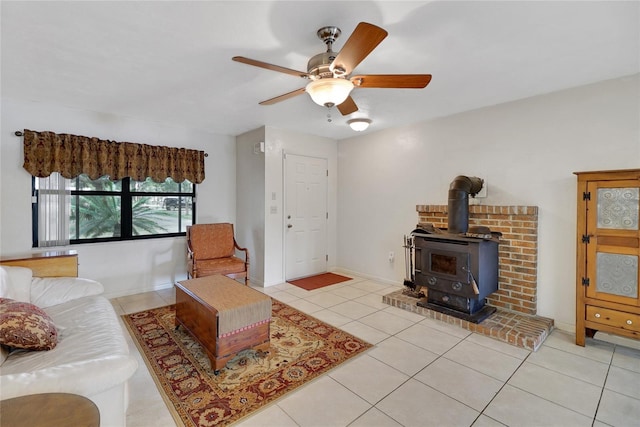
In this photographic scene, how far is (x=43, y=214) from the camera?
10.9 ft

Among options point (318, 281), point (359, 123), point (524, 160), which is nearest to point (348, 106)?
point (359, 123)

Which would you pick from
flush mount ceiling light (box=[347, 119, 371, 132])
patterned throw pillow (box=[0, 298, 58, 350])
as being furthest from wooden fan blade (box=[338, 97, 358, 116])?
patterned throw pillow (box=[0, 298, 58, 350])

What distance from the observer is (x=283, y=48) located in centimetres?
208

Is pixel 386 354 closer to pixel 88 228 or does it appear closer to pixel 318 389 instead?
pixel 318 389

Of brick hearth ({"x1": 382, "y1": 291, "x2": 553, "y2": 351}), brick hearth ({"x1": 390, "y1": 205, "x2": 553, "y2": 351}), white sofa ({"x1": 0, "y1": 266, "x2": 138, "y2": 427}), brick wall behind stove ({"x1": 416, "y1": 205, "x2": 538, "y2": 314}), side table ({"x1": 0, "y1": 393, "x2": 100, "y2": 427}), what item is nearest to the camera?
side table ({"x1": 0, "y1": 393, "x2": 100, "y2": 427})

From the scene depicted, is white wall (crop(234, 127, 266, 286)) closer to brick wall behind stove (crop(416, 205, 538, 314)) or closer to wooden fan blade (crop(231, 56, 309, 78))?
wooden fan blade (crop(231, 56, 309, 78))

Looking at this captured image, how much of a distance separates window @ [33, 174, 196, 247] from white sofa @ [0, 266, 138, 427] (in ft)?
4.06

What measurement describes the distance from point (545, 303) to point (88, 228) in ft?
17.6

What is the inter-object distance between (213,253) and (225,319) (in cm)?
212

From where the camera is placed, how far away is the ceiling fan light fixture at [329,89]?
73.6 inches

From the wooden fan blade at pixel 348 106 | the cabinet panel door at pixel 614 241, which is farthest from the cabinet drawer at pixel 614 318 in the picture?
the wooden fan blade at pixel 348 106

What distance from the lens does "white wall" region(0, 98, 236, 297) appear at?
3201 mm

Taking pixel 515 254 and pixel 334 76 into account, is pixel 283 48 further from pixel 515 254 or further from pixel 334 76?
pixel 515 254

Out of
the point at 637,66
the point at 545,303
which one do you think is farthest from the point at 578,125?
the point at 545,303
